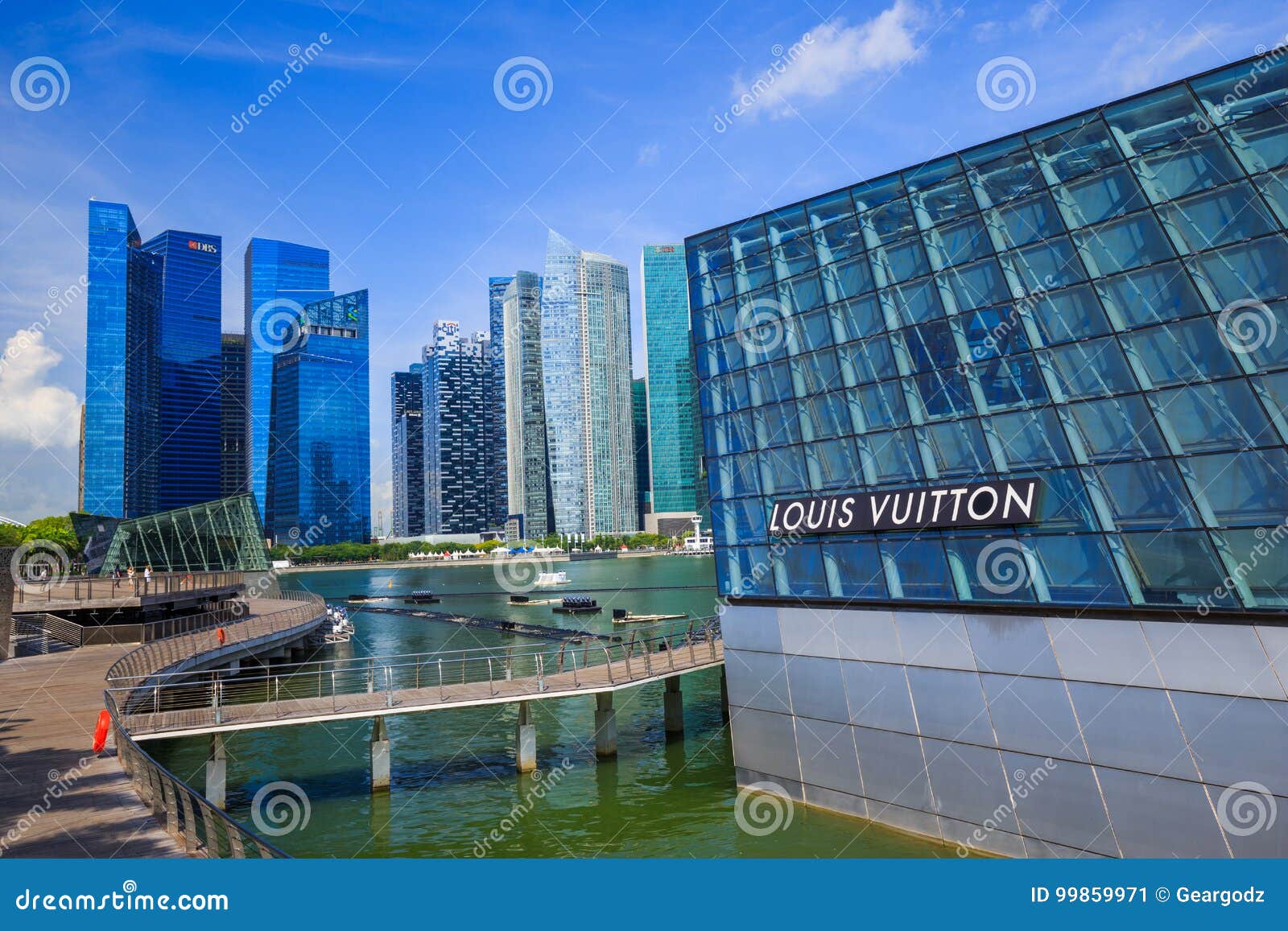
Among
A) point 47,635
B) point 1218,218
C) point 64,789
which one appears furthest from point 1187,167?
point 47,635

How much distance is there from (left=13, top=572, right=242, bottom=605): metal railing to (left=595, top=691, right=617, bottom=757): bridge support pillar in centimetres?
2834

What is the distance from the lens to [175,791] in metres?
13.3

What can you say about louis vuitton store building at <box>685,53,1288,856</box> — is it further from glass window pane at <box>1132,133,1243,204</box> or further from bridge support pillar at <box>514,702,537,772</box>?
bridge support pillar at <box>514,702,537,772</box>

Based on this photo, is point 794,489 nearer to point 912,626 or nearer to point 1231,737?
point 912,626

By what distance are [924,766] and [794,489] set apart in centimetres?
886

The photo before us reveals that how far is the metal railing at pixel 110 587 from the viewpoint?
45750 millimetres

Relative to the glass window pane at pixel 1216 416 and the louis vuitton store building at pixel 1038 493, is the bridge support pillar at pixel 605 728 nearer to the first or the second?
the louis vuitton store building at pixel 1038 493

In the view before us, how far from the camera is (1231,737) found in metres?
16.1

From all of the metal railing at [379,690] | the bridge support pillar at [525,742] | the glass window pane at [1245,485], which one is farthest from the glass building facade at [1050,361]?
the bridge support pillar at [525,742]

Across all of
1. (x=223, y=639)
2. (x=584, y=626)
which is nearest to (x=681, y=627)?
(x=584, y=626)

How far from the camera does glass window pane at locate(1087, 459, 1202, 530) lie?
18219 mm

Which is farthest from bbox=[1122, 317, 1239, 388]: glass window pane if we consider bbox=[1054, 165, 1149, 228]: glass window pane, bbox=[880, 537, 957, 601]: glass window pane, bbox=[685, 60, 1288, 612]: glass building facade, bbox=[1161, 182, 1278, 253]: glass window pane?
bbox=[880, 537, 957, 601]: glass window pane

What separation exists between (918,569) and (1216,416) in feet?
25.3

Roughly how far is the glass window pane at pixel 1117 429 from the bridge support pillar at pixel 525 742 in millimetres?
20369
